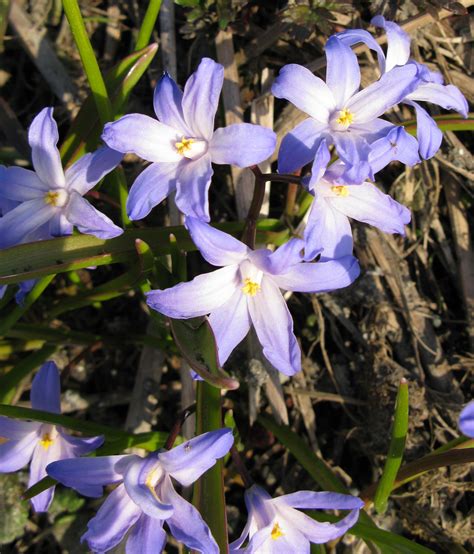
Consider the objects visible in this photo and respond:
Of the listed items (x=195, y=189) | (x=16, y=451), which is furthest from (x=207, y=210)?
(x=16, y=451)

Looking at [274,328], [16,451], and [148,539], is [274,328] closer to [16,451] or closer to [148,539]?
[148,539]

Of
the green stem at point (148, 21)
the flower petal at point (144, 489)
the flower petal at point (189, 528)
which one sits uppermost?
the green stem at point (148, 21)

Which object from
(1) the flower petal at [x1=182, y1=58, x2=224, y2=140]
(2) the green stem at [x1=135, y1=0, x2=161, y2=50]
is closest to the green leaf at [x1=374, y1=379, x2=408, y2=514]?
(1) the flower petal at [x1=182, y1=58, x2=224, y2=140]

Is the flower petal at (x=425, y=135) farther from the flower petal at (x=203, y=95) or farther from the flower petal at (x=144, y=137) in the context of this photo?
the flower petal at (x=144, y=137)

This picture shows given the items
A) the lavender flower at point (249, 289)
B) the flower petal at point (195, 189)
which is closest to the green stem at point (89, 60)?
the flower petal at point (195, 189)

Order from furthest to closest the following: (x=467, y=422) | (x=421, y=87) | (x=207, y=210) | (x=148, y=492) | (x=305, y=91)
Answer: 1. (x=421, y=87)
2. (x=305, y=91)
3. (x=207, y=210)
4. (x=148, y=492)
5. (x=467, y=422)

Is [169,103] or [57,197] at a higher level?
[169,103]

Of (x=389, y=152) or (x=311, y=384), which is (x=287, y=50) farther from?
(x=311, y=384)

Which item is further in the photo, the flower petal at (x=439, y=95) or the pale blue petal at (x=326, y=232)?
the flower petal at (x=439, y=95)
